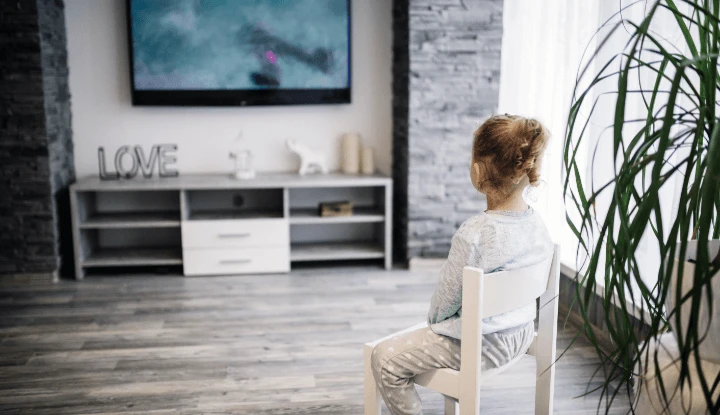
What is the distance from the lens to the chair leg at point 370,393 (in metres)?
1.70

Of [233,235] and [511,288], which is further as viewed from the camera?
[233,235]

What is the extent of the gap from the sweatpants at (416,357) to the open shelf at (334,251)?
226 cm

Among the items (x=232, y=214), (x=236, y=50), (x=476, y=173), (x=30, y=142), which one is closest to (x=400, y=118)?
(x=236, y=50)

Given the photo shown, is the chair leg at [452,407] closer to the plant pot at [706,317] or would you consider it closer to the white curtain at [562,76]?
the white curtain at [562,76]

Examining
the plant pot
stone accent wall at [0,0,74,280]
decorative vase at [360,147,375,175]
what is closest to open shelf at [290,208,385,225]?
decorative vase at [360,147,375,175]

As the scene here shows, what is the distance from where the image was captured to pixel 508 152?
1.63 meters

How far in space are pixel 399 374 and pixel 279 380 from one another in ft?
3.05

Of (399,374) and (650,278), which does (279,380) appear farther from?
(650,278)

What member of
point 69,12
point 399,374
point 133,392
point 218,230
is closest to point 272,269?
point 218,230

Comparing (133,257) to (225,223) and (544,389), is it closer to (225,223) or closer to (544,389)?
(225,223)

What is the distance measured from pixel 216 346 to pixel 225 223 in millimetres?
1168

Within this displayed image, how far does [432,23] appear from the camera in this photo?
3744 mm

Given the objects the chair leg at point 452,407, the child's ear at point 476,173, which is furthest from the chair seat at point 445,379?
the child's ear at point 476,173

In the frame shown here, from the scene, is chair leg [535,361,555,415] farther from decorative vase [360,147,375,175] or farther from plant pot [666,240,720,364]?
decorative vase [360,147,375,175]
